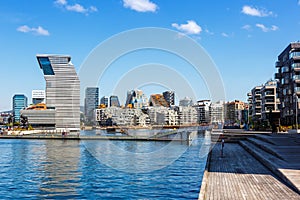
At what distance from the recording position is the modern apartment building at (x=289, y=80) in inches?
2603

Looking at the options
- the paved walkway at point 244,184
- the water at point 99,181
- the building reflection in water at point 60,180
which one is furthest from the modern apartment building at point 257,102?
the paved walkway at point 244,184

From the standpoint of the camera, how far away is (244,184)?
58.3 feet

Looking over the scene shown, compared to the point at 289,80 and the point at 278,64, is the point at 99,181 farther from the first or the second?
the point at 278,64

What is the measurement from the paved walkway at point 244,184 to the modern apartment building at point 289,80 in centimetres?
4100

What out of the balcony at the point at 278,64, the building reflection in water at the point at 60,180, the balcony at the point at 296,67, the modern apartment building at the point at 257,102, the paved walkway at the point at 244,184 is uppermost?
the balcony at the point at 278,64

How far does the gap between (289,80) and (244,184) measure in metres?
57.8

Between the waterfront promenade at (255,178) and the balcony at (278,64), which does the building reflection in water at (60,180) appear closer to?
the waterfront promenade at (255,178)

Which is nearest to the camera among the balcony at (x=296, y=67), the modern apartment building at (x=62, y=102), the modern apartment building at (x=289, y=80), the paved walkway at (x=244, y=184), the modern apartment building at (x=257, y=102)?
the paved walkway at (x=244, y=184)

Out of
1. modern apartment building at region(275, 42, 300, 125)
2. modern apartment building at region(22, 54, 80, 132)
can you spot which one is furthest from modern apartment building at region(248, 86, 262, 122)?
modern apartment building at region(22, 54, 80, 132)

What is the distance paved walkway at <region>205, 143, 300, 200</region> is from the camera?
15102mm

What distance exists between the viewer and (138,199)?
734 inches

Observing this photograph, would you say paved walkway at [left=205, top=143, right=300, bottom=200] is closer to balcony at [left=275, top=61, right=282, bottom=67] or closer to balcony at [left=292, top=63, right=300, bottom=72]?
balcony at [left=292, top=63, right=300, bottom=72]

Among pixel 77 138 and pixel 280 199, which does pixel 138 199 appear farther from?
pixel 77 138

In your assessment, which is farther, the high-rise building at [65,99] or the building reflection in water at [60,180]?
the high-rise building at [65,99]
